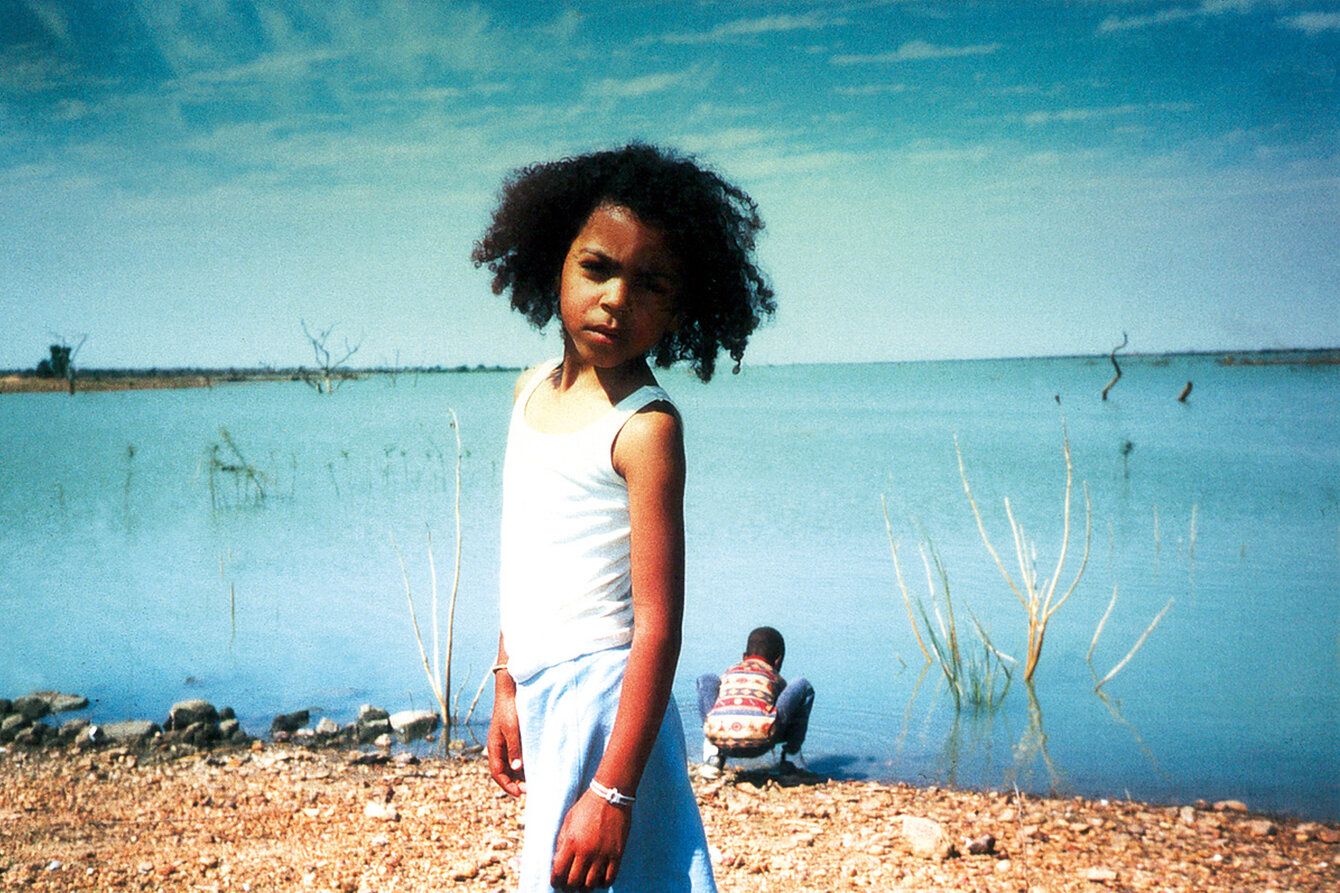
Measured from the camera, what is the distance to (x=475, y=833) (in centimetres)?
362

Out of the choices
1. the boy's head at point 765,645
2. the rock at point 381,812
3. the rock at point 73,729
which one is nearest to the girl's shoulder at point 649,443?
the rock at point 381,812

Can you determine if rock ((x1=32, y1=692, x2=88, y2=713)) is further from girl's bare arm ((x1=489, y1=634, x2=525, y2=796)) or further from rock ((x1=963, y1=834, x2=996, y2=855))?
girl's bare arm ((x1=489, y1=634, x2=525, y2=796))

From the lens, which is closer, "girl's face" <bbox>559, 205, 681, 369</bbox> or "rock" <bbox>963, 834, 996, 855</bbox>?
"girl's face" <bbox>559, 205, 681, 369</bbox>

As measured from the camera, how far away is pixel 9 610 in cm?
815

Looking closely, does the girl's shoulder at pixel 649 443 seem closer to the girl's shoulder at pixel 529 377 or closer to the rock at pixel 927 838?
the girl's shoulder at pixel 529 377

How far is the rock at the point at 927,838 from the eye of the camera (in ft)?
11.4

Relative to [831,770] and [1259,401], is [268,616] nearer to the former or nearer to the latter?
[831,770]

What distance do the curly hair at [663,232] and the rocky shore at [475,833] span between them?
1957 mm

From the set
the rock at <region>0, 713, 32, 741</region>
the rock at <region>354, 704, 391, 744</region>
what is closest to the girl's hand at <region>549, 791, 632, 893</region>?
the rock at <region>354, 704, 391, 744</region>

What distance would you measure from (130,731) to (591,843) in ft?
13.6

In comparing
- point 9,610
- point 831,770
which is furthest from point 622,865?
point 9,610

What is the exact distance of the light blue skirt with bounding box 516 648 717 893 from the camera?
1.55 m

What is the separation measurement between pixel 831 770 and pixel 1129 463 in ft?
53.5

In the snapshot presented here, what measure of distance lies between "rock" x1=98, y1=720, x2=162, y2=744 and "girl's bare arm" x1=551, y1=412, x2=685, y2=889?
4.02 m
